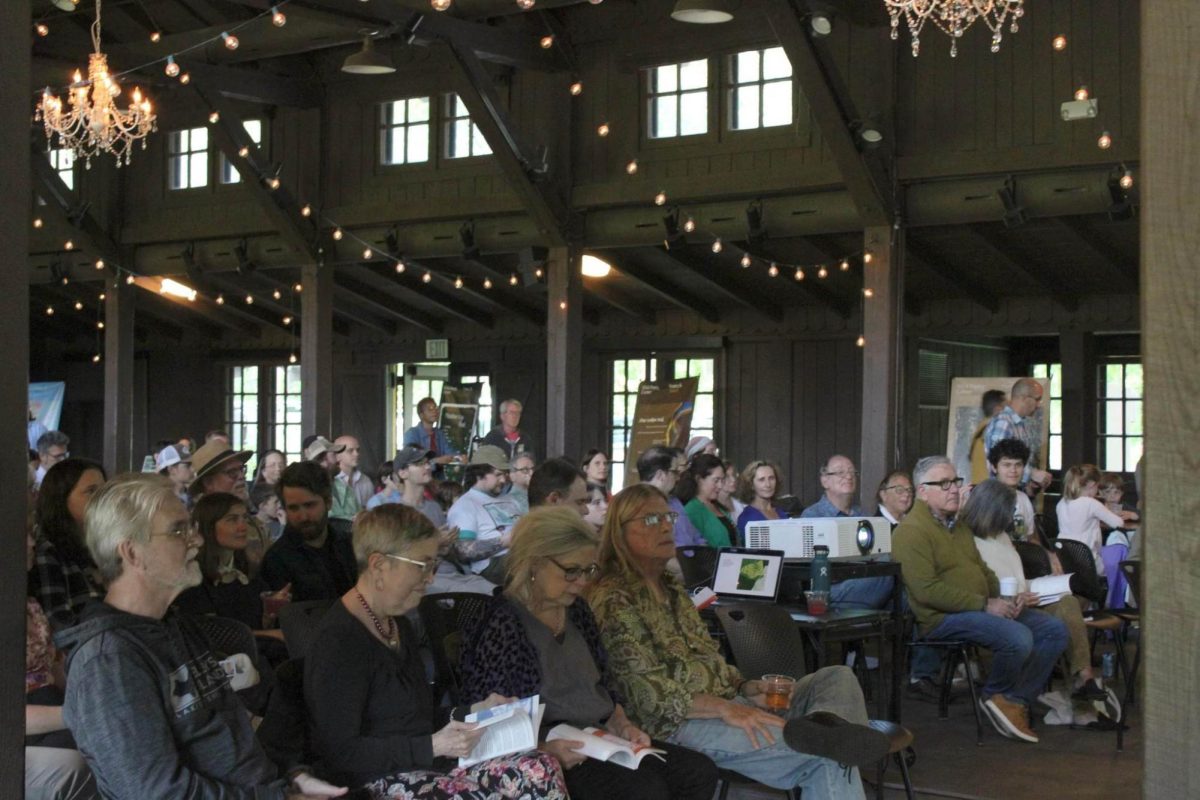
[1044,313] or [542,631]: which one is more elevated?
[1044,313]

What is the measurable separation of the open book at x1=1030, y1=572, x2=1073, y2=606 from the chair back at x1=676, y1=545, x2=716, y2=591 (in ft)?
4.82

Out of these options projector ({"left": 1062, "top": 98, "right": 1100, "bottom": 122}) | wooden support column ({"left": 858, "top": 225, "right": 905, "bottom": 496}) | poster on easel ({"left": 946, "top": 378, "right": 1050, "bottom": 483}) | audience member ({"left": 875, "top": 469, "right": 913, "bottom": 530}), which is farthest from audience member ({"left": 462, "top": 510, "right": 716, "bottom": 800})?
poster on easel ({"left": 946, "top": 378, "right": 1050, "bottom": 483})

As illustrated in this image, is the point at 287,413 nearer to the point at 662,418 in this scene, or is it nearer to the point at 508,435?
the point at 662,418

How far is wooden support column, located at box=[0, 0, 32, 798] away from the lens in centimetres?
223

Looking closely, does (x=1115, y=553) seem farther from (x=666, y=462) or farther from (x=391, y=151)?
(x=391, y=151)

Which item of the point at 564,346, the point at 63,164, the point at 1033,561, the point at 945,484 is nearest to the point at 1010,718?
the point at 945,484

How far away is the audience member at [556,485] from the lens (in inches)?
239

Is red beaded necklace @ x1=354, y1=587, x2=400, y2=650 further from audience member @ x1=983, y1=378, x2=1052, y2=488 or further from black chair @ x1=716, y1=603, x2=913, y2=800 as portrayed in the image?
audience member @ x1=983, y1=378, x2=1052, y2=488

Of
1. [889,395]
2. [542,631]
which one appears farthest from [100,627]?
[889,395]

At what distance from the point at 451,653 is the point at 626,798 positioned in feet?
2.33

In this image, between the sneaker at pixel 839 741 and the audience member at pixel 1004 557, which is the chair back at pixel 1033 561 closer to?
the audience member at pixel 1004 557

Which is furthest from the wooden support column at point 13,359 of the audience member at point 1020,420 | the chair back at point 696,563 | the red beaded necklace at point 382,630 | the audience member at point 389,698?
the audience member at point 1020,420

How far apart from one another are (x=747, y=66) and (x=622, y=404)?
16.6 feet

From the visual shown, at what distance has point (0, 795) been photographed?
2.23m
